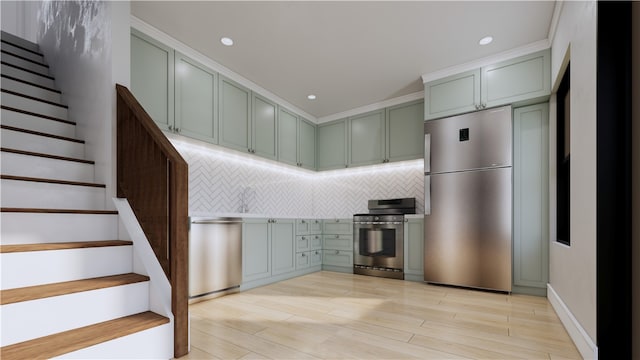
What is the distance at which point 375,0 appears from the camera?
7.79 ft

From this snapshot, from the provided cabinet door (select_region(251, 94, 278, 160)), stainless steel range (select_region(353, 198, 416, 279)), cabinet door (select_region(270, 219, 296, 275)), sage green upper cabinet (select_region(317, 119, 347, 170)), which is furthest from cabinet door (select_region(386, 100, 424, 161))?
cabinet door (select_region(270, 219, 296, 275))

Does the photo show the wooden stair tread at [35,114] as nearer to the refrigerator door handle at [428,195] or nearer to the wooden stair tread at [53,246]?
the wooden stair tread at [53,246]

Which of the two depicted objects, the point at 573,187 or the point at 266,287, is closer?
the point at 573,187

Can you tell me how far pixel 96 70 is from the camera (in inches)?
84.3

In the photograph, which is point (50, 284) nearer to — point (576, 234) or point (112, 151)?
point (112, 151)

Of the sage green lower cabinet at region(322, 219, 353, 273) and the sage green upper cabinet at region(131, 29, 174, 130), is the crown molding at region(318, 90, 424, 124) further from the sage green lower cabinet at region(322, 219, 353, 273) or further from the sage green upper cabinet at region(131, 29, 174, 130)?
the sage green upper cabinet at region(131, 29, 174, 130)

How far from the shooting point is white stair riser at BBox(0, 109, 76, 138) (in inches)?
83.9

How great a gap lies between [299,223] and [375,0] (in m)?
2.86

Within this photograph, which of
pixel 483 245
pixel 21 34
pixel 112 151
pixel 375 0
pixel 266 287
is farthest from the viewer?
pixel 21 34

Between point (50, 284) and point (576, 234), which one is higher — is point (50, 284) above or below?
below

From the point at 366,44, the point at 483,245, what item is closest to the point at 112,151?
the point at 366,44

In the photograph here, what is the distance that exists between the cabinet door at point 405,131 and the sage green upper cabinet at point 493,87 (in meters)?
0.46

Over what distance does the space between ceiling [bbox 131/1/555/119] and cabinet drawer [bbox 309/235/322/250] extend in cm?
223

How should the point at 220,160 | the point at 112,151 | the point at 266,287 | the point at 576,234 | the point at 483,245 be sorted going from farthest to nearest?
the point at 220,160 → the point at 266,287 → the point at 483,245 → the point at 112,151 → the point at 576,234
